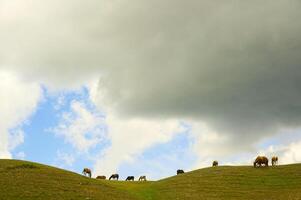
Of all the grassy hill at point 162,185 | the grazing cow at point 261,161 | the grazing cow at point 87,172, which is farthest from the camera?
the grazing cow at point 87,172

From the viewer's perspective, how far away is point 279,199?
5775cm

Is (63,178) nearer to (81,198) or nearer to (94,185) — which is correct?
(94,185)

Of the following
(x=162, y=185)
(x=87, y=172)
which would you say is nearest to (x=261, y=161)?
(x=162, y=185)

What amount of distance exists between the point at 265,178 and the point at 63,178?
Answer: 2914 centimetres

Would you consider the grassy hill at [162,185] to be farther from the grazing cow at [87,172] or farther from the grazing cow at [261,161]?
the grazing cow at [87,172]

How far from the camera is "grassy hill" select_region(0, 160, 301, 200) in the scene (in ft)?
184

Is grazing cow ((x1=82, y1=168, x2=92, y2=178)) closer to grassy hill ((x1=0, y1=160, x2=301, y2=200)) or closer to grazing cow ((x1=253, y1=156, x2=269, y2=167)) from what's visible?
grassy hill ((x1=0, y1=160, x2=301, y2=200))

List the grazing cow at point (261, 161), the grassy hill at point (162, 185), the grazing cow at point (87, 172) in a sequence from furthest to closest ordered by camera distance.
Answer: the grazing cow at point (87, 172), the grazing cow at point (261, 161), the grassy hill at point (162, 185)

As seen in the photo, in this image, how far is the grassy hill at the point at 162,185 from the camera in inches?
2213

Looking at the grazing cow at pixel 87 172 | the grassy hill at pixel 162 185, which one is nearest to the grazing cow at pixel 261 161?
the grassy hill at pixel 162 185

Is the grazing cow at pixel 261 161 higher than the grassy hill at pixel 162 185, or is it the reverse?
the grazing cow at pixel 261 161

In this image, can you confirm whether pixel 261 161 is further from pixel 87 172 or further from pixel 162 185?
pixel 87 172

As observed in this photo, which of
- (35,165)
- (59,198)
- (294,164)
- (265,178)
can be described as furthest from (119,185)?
(294,164)

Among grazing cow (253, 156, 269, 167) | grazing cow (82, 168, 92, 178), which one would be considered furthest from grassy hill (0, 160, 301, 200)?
grazing cow (82, 168, 92, 178)
